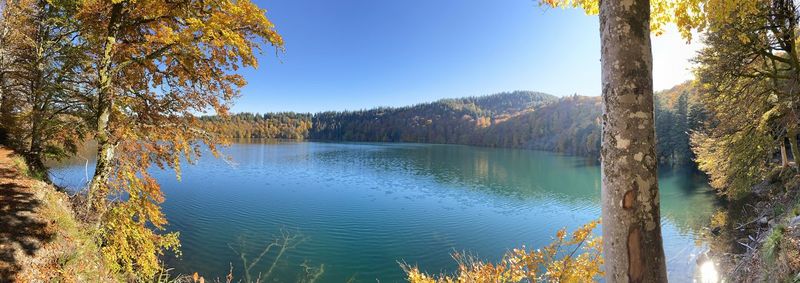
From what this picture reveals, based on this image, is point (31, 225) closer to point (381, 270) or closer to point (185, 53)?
point (185, 53)

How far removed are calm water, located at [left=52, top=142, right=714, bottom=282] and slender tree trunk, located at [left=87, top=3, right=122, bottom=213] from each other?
2.35m

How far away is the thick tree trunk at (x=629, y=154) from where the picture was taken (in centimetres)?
170

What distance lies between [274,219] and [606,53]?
66.8ft

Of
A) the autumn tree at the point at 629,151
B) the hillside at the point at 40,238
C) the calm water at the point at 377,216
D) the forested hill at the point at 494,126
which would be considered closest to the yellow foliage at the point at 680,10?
the autumn tree at the point at 629,151

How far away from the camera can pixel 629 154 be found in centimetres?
171

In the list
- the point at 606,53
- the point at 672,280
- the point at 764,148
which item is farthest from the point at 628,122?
the point at 764,148

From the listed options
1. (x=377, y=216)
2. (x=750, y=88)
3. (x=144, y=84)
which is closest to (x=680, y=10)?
(x=144, y=84)

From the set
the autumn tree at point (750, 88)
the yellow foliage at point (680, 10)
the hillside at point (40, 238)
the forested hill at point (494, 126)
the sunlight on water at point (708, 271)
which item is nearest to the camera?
the yellow foliage at point (680, 10)

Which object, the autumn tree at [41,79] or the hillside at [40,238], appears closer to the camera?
the hillside at [40,238]

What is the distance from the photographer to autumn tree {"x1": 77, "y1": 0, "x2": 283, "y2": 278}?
698 cm

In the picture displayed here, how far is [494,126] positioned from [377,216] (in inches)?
4662

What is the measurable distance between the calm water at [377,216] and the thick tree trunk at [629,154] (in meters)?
7.72

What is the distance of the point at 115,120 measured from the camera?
25.6 ft

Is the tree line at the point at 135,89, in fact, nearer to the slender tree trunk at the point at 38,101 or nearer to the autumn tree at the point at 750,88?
the slender tree trunk at the point at 38,101
